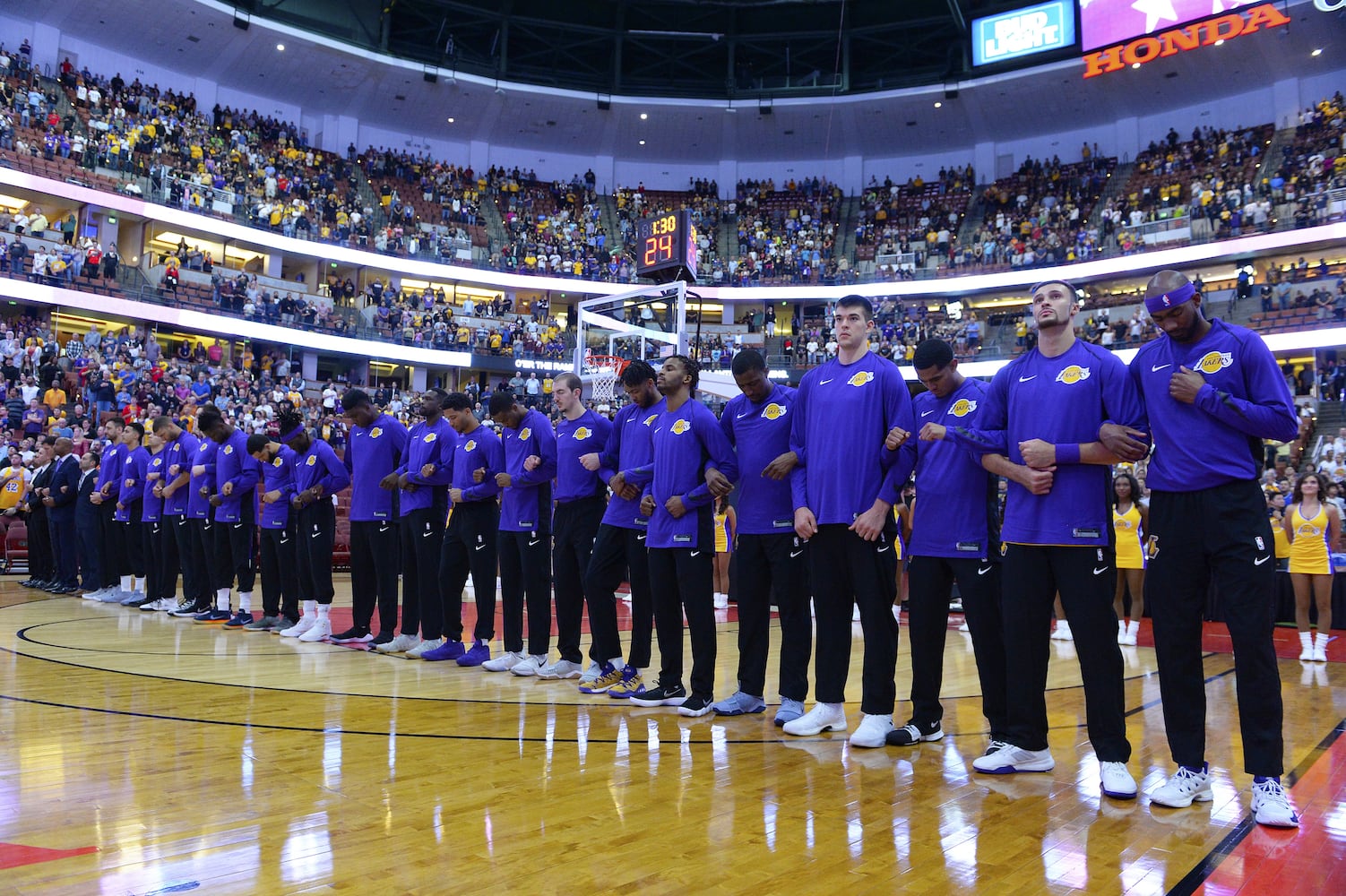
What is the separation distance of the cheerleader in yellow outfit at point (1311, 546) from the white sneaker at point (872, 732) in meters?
6.19

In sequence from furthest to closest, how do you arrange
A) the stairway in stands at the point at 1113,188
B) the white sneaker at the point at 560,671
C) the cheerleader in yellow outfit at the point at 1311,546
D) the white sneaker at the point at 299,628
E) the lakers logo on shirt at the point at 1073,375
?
the stairway in stands at the point at 1113,188, the cheerleader in yellow outfit at the point at 1311,546, the white sneaker at the point at 299,628, the white sneaker at the point at 560,671, the lakers logo on shirt at the point at 1073,375

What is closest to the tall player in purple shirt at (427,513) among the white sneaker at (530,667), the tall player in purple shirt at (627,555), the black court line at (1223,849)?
the white sneaker at (530,667)

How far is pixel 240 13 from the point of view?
30.5 m

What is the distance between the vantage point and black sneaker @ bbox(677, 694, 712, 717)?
5208mm

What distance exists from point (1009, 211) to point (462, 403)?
1249 inches

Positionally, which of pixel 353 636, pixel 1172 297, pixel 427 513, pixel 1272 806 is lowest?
pixel 353 636

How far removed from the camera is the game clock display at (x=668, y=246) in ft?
66.6

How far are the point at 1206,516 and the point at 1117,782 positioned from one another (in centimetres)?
112

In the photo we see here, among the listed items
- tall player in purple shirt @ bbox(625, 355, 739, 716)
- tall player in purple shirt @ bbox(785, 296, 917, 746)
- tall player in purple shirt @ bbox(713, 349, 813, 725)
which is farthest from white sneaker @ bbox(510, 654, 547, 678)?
tall player in purple shirt @ bbox(785, 296, 917, 746)

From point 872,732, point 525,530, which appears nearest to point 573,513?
point 525,530

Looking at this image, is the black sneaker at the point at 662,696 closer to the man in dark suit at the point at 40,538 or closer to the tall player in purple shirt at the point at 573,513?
the tall player in purple shirt at the point at 573,513

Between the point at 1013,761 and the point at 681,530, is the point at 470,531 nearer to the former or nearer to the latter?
the point at 681,530

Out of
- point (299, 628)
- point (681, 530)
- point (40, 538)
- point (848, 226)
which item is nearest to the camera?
point (681, 530)

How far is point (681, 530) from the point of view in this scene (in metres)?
5.51
